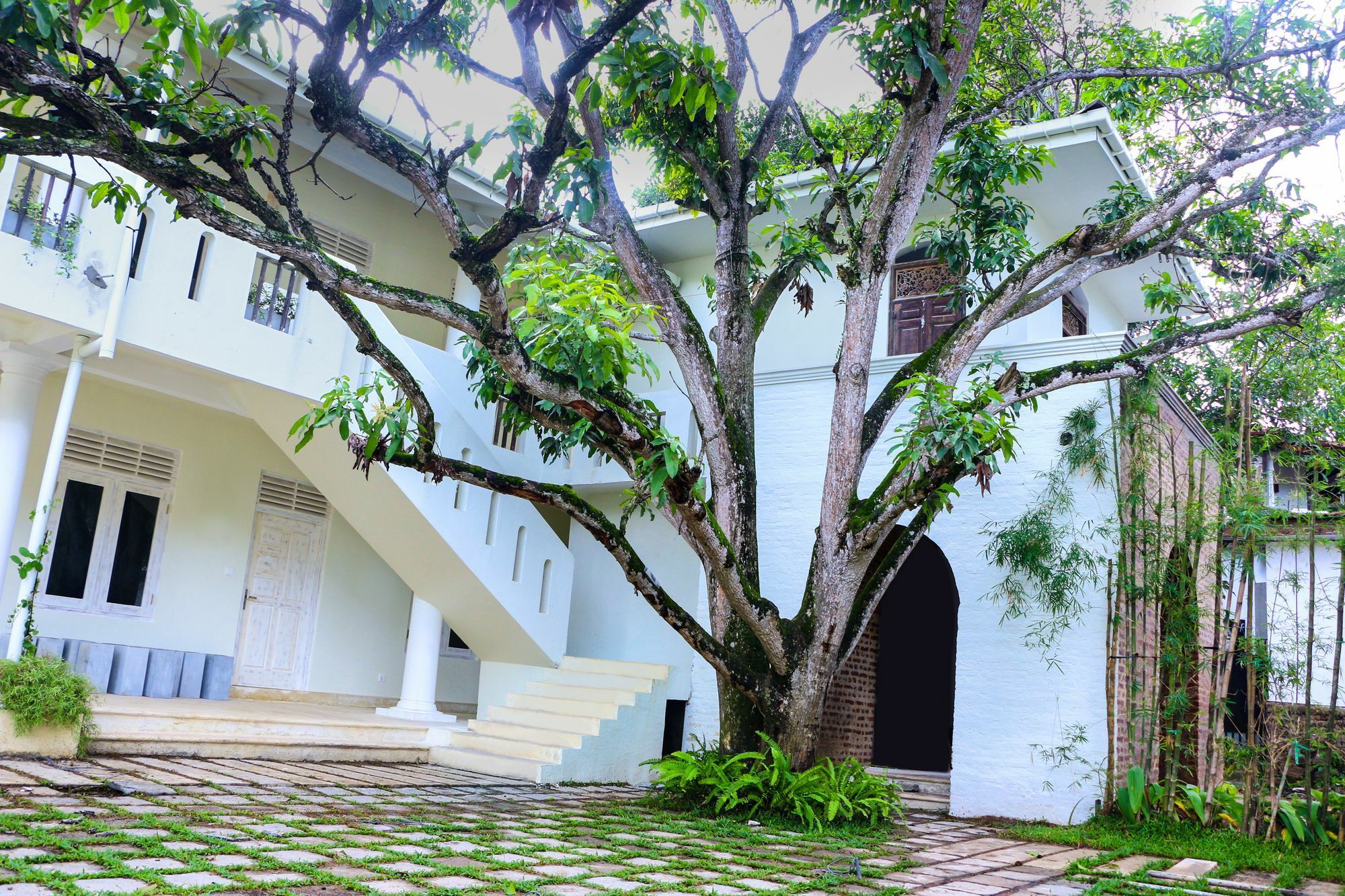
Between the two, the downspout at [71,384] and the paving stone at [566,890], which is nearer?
the paving stone at [566,890]

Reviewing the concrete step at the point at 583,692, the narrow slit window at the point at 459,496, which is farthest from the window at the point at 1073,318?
the narrow slit window at the point at 459,496

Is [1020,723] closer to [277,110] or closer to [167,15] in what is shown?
[167,15]

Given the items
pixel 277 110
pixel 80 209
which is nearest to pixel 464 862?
pixel 80 209

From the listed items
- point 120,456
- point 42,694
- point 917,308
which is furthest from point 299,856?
point 917,308

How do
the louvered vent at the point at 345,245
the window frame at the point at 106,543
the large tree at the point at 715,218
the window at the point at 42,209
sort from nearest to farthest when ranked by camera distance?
the large tree at the point at 715,218 → the window at the point at 42,209 → the window frame at the point at 106,543 → the louvered vent at the point at 345,245

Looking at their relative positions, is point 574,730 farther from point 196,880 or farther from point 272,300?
point 196,880

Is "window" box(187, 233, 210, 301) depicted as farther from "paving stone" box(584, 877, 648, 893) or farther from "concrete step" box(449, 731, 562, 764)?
"paving stone" box(584, 877, 648, 893)

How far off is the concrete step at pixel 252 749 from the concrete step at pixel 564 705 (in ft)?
3.26

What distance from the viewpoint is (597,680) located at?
9961 mm

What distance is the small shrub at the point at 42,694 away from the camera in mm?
6773

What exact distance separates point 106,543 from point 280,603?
182 cm

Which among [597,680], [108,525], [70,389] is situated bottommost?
[597,680]

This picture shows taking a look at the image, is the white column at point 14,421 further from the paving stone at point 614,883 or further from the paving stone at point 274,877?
the paving stone at point 614,883

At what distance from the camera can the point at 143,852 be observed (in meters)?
4.02
